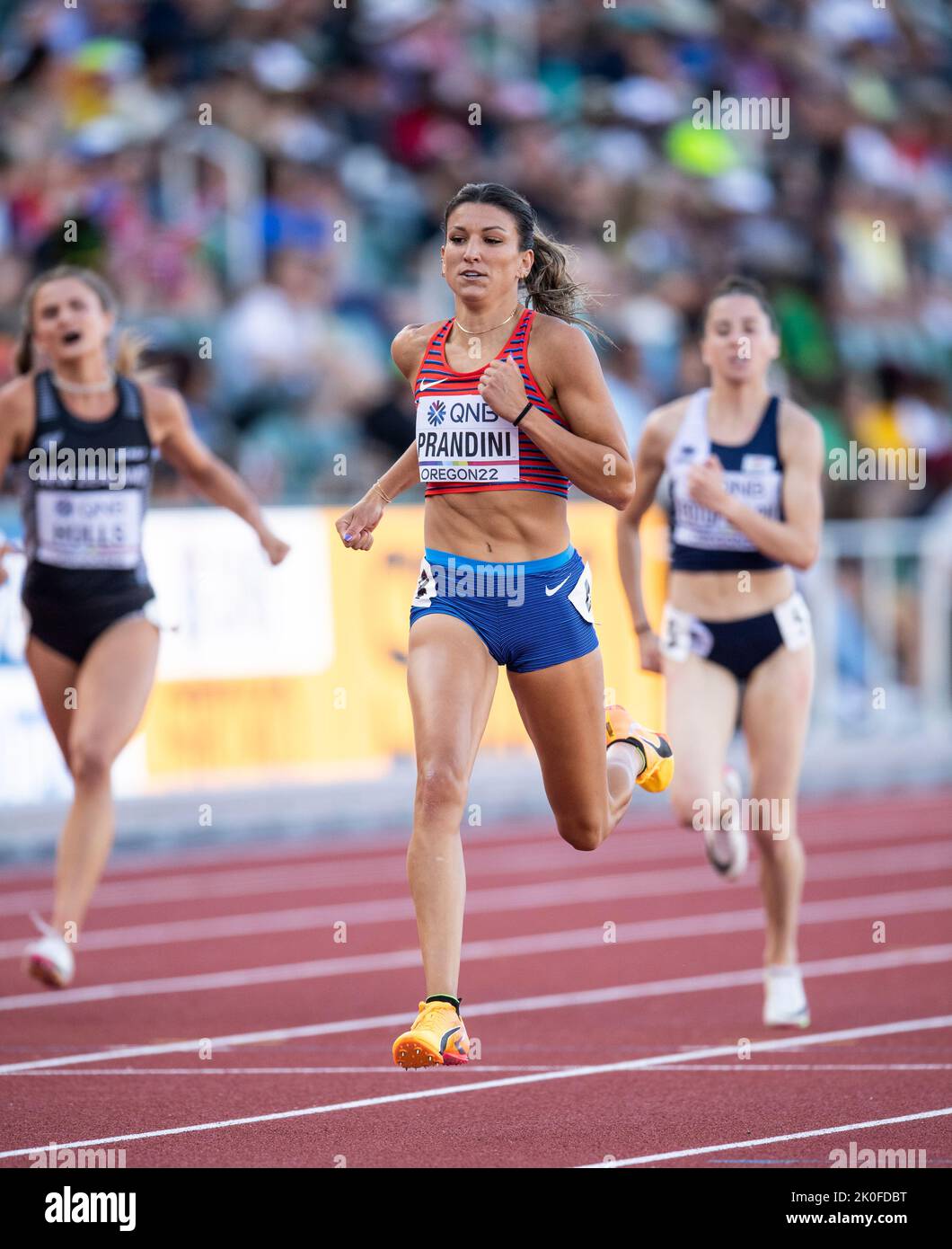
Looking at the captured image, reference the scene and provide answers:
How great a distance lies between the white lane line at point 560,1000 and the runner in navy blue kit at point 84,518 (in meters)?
0.91

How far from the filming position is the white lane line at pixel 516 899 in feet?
34.5

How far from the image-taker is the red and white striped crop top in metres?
5.94

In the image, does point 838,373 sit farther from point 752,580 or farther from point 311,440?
point 752,580

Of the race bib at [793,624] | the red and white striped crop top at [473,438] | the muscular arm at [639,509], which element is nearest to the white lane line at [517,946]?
the muscular arm at [639,509]

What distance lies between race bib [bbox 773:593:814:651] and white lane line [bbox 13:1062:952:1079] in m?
1.70

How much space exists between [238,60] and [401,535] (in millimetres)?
4514

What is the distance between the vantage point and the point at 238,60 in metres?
15.9

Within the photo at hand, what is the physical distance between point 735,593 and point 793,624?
0.25 metres

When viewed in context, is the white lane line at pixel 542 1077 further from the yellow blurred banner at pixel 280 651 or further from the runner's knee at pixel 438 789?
the yellow blurred banner at pixel 280 651

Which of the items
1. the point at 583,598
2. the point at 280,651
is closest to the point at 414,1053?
the point at 583,598

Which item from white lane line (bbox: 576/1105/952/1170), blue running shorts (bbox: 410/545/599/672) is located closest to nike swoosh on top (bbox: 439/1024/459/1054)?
white lane line (bbox: 576/1105/952/1170)

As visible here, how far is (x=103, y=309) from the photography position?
327 inches

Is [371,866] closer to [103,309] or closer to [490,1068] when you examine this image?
[103,309]
